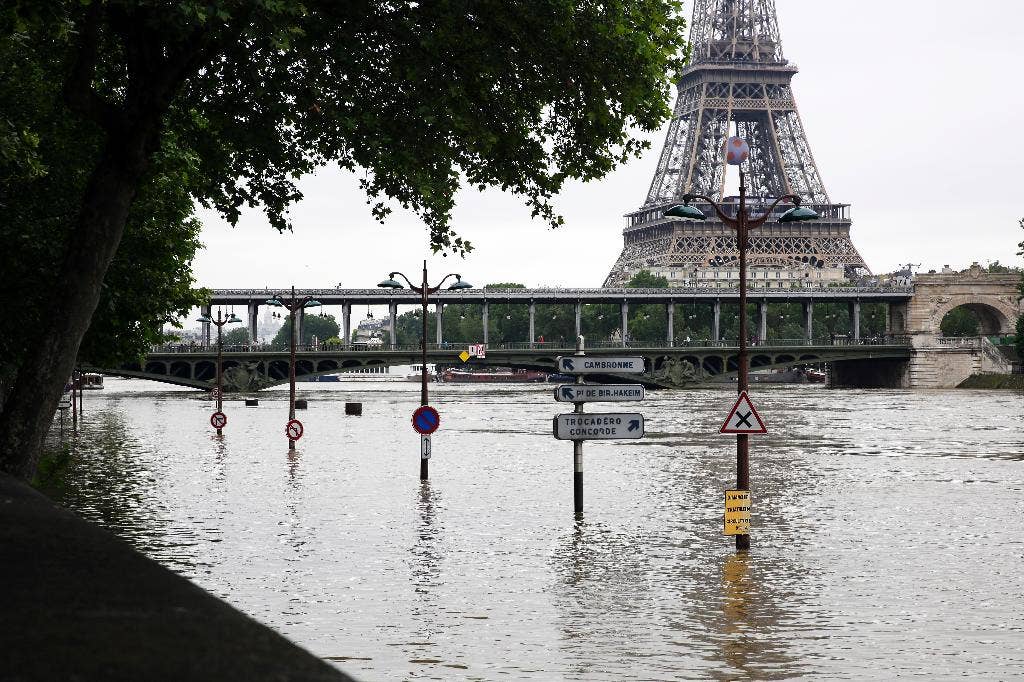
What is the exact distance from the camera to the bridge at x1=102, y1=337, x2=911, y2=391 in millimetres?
110438

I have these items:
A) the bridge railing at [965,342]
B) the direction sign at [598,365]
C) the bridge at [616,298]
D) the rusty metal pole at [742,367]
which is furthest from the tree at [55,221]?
Result: the bridge railing at [965,342]

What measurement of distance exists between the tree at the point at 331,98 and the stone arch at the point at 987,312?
12992 centimetres

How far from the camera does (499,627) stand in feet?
44.8

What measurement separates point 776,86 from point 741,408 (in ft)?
570

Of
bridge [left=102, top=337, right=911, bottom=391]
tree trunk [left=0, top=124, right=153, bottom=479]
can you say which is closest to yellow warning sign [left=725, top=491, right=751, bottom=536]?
tree trunk [left=0, top=124, right=153, bottom=479]

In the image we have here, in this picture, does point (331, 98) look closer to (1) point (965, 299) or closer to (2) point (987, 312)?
(1) point (965, 299)

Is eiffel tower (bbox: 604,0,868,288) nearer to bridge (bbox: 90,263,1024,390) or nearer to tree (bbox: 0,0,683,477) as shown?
bridge (bbox: 90,263,1024,390)

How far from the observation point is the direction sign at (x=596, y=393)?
20.9 metres

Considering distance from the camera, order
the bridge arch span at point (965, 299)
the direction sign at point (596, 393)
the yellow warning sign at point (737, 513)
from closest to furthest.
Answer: the yellow warning sign at point (737, 513) → the direction sign at point (596, 393) → the bridge arch span at point (965, 299)

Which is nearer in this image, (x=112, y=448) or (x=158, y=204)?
(x=158, y=204)

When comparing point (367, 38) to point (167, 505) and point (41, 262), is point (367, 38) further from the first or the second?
point (41, 262)

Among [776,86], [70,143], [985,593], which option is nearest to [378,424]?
[70,143]

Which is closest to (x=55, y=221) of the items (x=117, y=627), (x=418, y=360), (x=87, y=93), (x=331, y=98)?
(x=331, y=98)

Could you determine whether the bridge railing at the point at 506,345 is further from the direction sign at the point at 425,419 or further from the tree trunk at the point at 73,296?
the tree trunk at the point at 73,296
